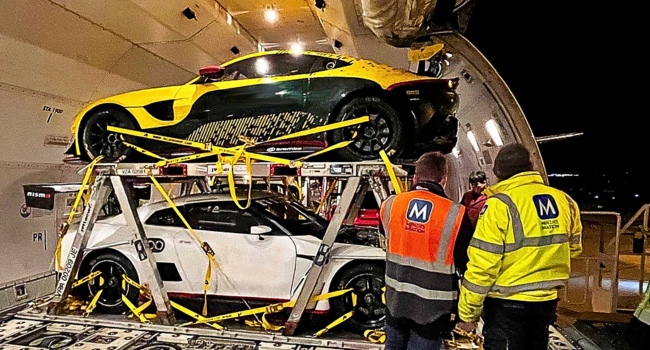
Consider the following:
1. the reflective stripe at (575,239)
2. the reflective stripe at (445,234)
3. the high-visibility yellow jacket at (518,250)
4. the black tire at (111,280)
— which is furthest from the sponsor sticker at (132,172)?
the reflective stripe at (575,239)

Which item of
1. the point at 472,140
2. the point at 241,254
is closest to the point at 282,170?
the point at 241,254

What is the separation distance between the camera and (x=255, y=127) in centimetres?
492

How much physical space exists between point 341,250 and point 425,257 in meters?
1.48

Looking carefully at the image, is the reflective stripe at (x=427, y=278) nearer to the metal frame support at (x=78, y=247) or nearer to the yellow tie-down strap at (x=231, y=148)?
the yellow tie-down strap at (x=231, y=148)

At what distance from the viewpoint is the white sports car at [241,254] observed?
460 centimetres

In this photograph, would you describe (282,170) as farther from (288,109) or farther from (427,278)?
(427,278)

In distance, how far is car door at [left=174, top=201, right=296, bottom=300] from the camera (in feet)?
15.6

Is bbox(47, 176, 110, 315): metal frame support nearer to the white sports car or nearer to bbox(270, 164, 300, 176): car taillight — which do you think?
the white sports car

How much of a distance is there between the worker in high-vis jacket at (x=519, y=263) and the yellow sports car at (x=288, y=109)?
1.50 metres

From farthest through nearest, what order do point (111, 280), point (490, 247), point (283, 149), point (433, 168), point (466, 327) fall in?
point (111, 280)
point (283, 149)
point (466, 327)
point (433, 168)
point (490, 247)

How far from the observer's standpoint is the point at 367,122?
15.1ft

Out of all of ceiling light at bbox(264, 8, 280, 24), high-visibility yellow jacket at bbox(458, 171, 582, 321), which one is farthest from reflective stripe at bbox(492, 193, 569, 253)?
ceiling light at bbox(264, 8, 280, 24)

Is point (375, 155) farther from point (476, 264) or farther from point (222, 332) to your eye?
point (222, 332)

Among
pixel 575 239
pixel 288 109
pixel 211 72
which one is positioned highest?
pixel 211 72
